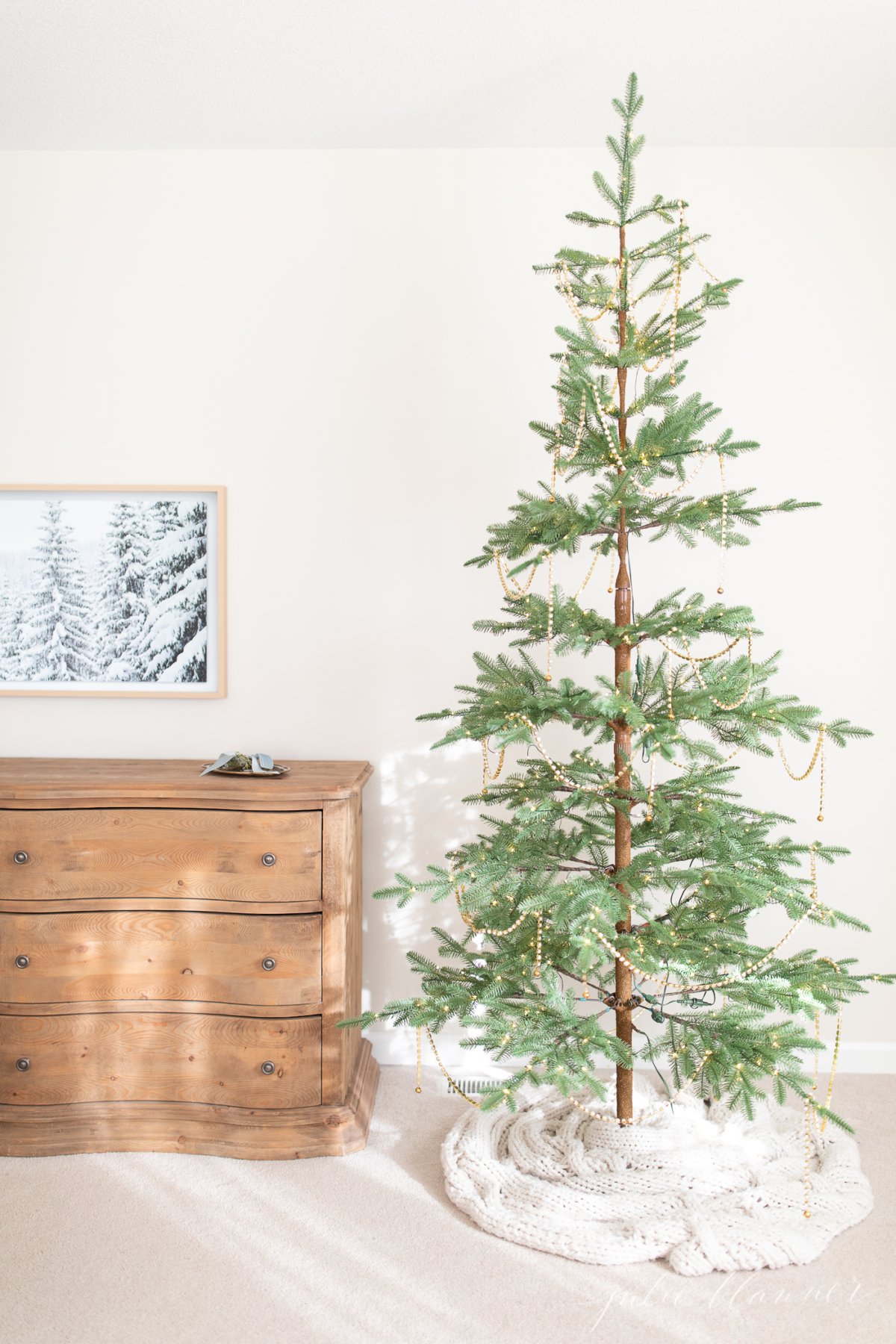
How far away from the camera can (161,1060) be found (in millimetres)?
2225

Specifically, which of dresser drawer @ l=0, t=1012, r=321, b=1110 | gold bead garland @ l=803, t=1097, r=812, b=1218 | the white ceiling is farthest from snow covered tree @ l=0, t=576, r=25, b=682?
gold bead garland @ l=803, t=1097, r=812, b=1218

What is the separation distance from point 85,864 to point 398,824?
2.82ft

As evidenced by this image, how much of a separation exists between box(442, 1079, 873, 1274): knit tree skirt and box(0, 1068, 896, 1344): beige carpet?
4 centimetres

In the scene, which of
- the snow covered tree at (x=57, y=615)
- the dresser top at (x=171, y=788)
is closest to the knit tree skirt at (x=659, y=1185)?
the dresser top at (x=171, y=788)

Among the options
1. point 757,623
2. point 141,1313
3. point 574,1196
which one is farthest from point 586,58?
point 141,1313

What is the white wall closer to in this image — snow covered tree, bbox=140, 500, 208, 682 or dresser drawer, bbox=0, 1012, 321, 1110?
snow covered tree, bbox=140, 500, 208, 682

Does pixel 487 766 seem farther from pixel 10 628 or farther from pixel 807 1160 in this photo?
pixel 10 628

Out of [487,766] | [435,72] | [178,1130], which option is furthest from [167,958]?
[435,72]

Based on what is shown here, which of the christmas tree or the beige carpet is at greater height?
the christmas tree

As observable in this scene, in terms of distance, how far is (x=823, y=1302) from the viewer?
5.60ft

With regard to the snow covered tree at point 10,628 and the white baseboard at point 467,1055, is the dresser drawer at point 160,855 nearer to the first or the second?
the snow covered tree at point 10,628

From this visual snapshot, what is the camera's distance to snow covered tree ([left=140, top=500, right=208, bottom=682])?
265cm

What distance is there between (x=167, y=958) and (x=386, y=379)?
1.66 metres

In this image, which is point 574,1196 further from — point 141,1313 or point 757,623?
point 757,623
